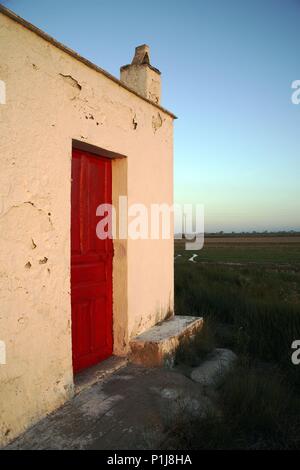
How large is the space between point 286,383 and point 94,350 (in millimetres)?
2194

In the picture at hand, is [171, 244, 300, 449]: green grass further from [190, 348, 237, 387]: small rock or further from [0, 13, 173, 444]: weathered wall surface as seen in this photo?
[0, 13, 173, 444]: weathered wall surface

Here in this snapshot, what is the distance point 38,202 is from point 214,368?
2746mm

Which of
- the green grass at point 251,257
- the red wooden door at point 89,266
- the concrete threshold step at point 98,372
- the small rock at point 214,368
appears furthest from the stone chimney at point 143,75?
the green grass at point 251,257

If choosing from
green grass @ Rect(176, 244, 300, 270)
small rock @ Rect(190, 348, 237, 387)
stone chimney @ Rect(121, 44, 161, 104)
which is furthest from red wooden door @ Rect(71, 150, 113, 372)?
green grass @ Rect(176, 244, 300, 270)

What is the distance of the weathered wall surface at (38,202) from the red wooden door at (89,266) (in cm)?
38

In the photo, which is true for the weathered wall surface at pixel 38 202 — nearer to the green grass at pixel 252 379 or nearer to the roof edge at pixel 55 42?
the roof edge at pixel 55 42

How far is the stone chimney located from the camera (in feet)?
16.3

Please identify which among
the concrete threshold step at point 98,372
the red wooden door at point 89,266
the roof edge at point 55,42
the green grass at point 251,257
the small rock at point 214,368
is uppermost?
the roof edge at point 55,42

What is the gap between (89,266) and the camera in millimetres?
3889

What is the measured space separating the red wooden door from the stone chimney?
4.79ft

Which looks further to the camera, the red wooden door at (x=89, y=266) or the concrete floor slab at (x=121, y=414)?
the red wooden door at (x=89, y=266)

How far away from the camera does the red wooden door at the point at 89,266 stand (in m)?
3.67
